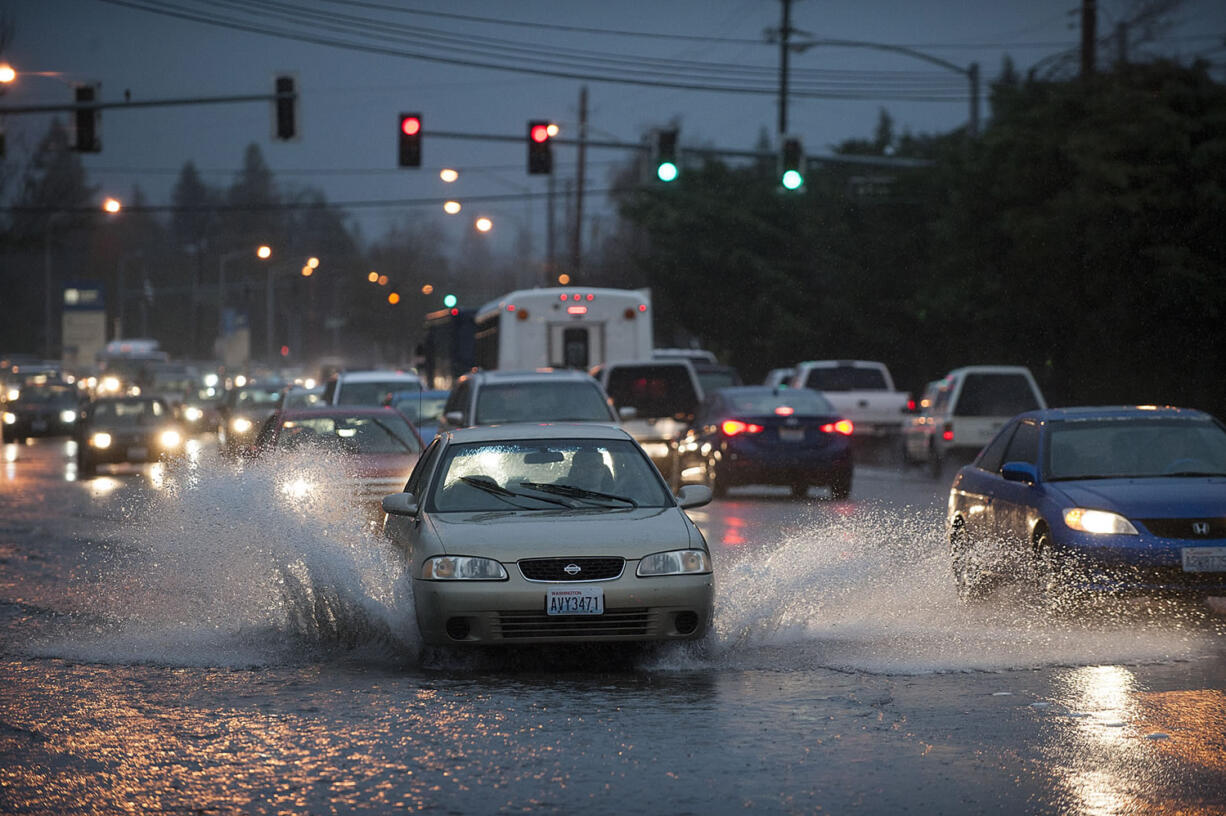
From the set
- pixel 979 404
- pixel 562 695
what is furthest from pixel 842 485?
pixel 562 695

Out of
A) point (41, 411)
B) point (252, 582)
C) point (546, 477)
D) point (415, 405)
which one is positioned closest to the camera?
point (546, 477)

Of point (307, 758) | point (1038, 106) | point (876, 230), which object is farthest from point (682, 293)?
point (307, 758)

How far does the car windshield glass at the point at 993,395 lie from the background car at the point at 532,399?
10.0m

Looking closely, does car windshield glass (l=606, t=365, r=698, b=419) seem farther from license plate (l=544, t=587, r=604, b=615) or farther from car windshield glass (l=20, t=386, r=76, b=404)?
car windshield glass (l=20, t=386, r=76, b=404)

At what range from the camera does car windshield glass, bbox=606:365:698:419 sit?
90.4 feet

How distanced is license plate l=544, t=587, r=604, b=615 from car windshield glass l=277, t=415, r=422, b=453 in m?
7.60

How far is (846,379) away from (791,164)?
6608 millimetres

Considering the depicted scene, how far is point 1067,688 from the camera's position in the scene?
29.2 feet

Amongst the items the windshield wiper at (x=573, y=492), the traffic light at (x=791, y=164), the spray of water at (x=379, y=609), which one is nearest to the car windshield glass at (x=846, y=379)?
the traffic light at (x=791, y=164)

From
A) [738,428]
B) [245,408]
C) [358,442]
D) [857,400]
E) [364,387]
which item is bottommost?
[245,408]

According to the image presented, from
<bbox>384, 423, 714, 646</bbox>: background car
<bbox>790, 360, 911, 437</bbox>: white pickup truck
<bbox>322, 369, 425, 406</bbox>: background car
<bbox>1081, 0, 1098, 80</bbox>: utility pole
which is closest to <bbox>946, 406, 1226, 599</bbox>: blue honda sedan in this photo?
<bbox>384, 423, 714, 646</bbox>: background car

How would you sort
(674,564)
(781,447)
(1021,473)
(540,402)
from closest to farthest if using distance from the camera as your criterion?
(674,564)
(1021,473)
(540,402)
(781,447)

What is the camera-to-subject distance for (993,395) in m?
28.5

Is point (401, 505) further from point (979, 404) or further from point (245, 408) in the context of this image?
point (245, 408)
